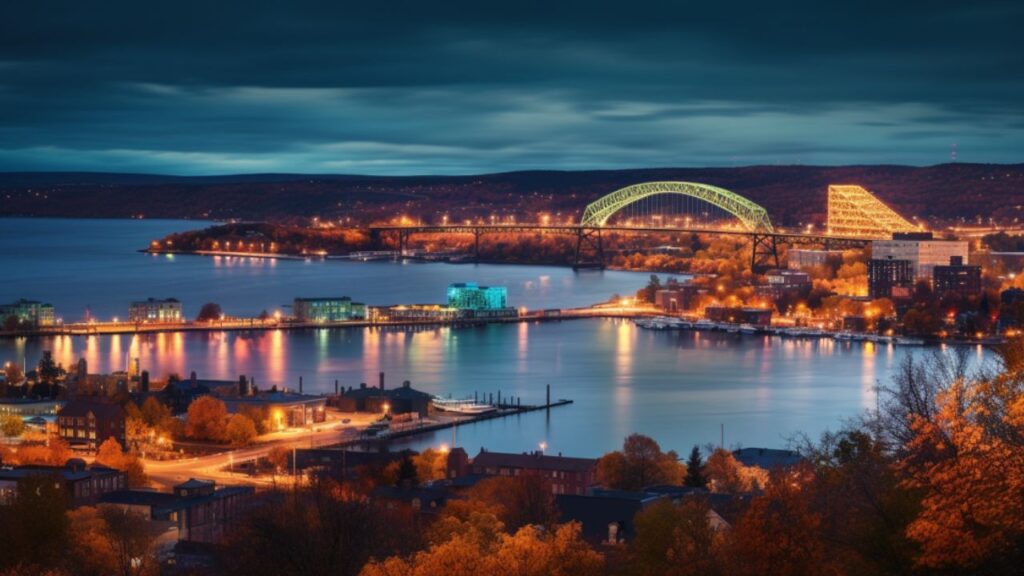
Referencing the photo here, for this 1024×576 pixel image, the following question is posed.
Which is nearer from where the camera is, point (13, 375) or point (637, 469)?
point (637, 469)

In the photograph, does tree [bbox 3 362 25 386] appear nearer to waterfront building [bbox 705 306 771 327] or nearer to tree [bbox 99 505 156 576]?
tree [bbox 99 505 156 576]

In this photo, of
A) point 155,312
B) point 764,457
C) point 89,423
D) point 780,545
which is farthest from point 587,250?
point 780,545

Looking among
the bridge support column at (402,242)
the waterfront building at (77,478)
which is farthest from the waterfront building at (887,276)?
the bridge support column at (402,242)

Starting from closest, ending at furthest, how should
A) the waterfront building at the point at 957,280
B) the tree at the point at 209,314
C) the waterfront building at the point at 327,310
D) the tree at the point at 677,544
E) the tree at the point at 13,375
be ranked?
1. the tree at the point at 677,544
2. the tree at the point at 13,375
3. the tree at the point at 209,314
4. the waterfront building at the point at 327,310
5. the waterfront building at the point at 957,280

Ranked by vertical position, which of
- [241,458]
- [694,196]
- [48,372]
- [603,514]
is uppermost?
[694,196]

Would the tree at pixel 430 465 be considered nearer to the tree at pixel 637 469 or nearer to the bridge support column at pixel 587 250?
the tree at pixel 637 469

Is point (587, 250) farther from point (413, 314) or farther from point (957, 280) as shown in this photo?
point (413, 314)

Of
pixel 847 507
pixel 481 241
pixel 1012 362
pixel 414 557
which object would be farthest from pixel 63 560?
pixel 481 241

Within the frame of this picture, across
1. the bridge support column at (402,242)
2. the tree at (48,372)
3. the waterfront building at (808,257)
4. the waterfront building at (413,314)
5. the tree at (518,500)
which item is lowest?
the tree at (518,500)
